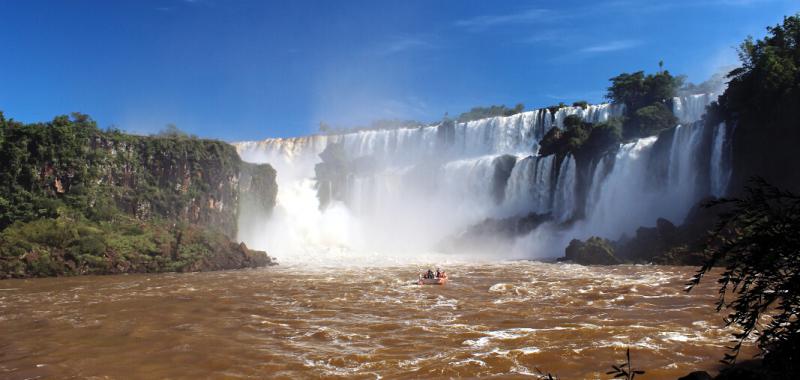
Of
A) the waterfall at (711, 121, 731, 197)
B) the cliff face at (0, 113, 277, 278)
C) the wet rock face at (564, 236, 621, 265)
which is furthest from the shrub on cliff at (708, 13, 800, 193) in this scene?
the cliff face at (0, 113, 277, 278)

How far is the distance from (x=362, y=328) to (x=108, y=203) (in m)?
25.2

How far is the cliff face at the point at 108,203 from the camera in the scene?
2588cm

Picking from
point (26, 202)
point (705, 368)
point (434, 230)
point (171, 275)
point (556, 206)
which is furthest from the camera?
point (434, 230)

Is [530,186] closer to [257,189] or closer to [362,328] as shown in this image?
[257,189]

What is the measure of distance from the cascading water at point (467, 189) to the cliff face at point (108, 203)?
6673 mm

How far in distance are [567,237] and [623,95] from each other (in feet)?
90.4

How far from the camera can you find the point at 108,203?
31.5 meters

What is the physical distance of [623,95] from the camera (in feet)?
183

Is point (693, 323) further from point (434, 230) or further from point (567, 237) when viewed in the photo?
point (434, 230)

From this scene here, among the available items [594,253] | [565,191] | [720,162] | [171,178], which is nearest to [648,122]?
[565,191]

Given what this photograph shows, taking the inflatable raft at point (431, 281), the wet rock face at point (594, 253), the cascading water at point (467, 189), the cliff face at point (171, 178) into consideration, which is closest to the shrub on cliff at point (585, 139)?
the cascading water at point (467, 189)

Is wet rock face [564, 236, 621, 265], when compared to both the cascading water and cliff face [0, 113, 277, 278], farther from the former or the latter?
cliff face [0, 113, 277, 278]

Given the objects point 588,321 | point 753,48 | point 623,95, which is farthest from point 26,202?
point 623,95

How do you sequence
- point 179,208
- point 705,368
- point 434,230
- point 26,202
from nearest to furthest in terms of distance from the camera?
point 705,368 → point 26,202 → point 179,208 → point 434,230
